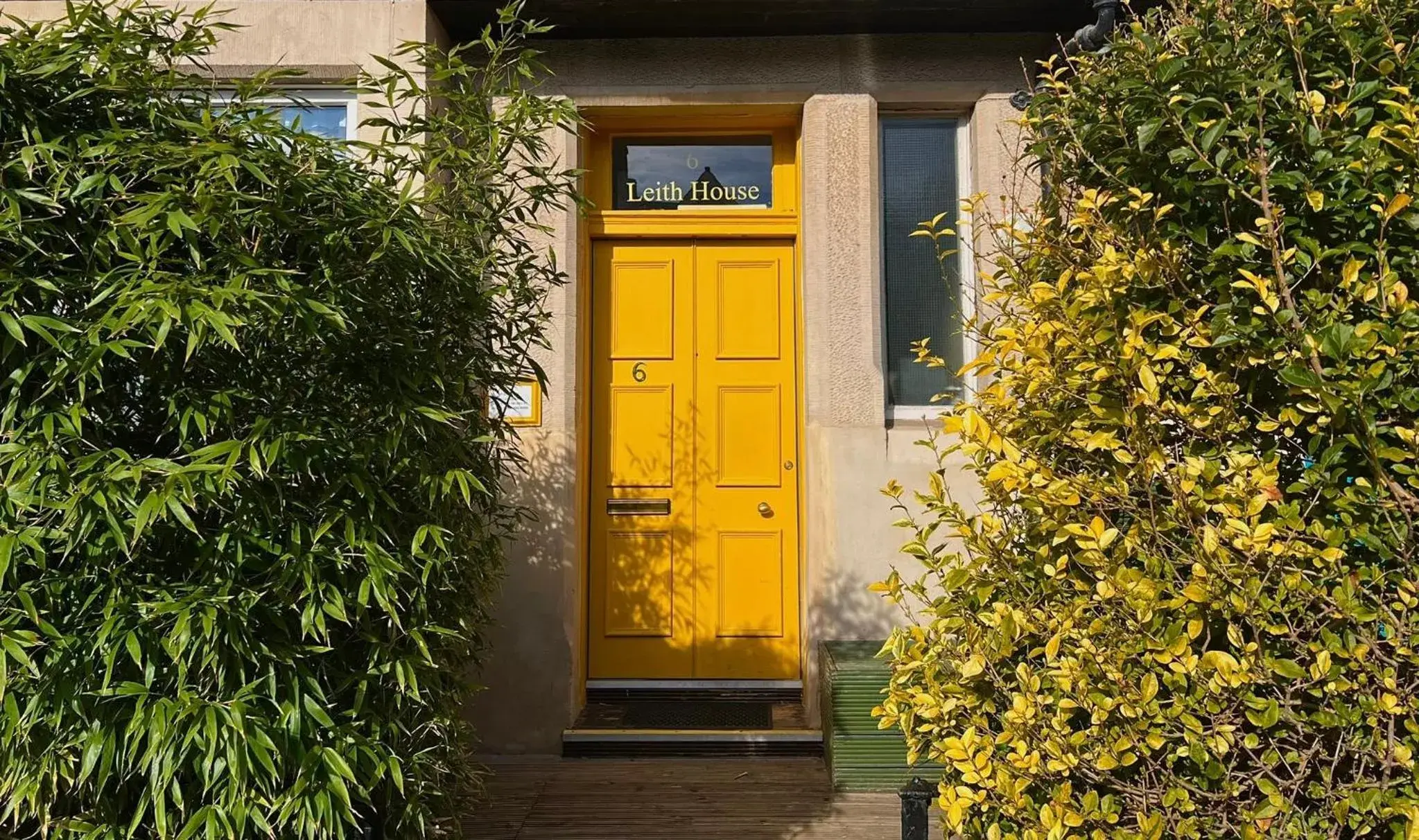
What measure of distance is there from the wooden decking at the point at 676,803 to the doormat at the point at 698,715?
228mm

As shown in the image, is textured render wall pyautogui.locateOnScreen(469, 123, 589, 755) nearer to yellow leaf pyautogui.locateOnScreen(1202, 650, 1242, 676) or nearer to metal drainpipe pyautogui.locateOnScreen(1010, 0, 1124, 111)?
metal drainpipe pyautogui.locateOnScreen(1010, 0, 1124, 111)

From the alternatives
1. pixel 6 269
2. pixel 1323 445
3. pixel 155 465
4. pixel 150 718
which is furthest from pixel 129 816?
pixel 1323 445

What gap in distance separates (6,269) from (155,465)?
602 millimetres

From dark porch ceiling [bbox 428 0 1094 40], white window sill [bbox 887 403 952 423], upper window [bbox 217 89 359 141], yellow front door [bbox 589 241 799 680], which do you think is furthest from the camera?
yellow front door [bbox 589 241 799 680]

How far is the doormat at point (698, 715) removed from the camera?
4699 mm

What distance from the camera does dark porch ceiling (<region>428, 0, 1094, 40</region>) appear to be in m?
4.69

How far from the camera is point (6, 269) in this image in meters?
2.10

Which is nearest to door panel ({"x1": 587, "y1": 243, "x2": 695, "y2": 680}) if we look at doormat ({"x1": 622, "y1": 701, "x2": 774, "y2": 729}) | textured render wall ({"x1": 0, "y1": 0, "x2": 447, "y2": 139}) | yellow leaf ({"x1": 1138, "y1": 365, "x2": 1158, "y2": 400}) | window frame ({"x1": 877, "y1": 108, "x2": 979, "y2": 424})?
doormat ({"x1": 622, "y1": 701, "x2": 774, "y2": 729})

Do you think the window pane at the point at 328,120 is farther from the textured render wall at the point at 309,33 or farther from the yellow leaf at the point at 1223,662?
the yellow leaf at the point at 1223,662

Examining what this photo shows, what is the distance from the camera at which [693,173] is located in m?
5.41

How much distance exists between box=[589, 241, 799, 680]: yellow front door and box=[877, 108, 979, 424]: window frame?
57 centimetres

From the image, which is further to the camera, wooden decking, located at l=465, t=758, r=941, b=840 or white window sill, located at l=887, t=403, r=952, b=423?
white window sill, located at l=887, t=403, r=952, b=423

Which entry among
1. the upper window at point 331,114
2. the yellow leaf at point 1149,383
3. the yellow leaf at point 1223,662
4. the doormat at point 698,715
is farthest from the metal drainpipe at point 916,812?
the upper window at point 331,114

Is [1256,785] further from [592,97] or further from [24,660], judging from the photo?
[592,97]
